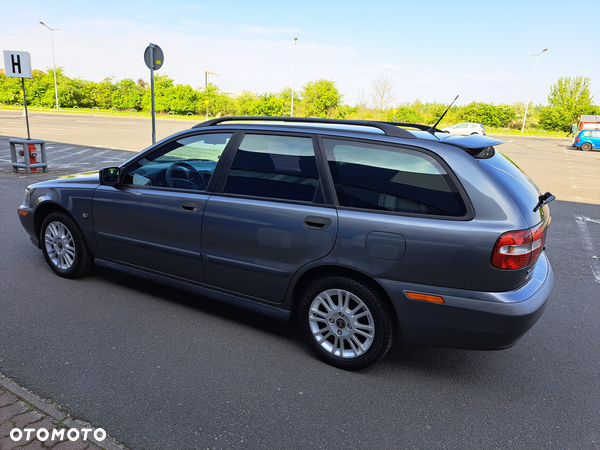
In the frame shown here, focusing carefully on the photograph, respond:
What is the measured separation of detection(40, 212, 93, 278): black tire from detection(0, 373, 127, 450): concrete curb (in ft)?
5.59

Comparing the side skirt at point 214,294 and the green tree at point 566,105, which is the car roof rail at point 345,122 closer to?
the side skirt at point 214,294

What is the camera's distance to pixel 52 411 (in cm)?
252

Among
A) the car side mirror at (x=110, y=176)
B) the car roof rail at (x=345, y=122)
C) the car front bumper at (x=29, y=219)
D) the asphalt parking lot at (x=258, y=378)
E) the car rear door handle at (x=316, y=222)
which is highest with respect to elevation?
the car roof rail at (x=345, y=122)

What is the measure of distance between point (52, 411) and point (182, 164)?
7.01 ft

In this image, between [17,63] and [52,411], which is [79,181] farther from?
[17,63]

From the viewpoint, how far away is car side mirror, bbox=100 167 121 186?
3941 millimetres

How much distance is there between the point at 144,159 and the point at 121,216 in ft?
1.80

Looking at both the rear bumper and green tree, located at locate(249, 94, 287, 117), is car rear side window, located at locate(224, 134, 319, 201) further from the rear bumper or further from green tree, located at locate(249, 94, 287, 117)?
green tree, located at locate(249, 94, 287, 117)

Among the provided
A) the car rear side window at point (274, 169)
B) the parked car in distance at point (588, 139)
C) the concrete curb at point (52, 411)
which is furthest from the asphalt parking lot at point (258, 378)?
the parked car in distance at point (588, 139)

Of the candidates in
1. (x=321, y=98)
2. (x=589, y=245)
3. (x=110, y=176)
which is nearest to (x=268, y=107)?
(x=321, y=98)

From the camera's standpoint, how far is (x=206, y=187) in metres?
3.56

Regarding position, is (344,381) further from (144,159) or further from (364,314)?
(144,159)

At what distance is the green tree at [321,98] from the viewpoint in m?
48.0

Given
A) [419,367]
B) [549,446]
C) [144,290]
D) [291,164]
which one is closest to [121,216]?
[144,290]
